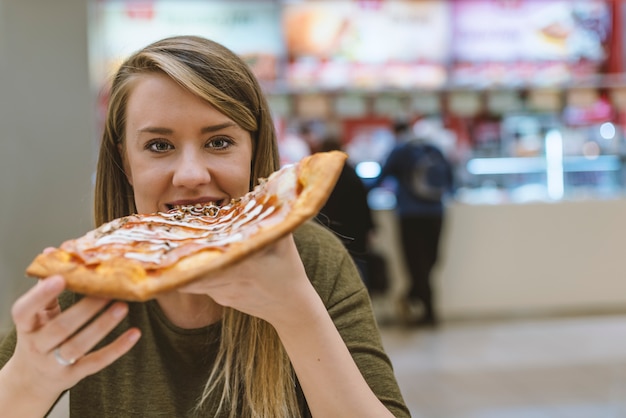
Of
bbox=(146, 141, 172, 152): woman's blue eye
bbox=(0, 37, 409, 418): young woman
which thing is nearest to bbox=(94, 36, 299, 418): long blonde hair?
bbox=(0, 37, 409, 418): young woman

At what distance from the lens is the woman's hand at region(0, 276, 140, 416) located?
2.72ft

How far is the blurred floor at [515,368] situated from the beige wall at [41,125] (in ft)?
7.24

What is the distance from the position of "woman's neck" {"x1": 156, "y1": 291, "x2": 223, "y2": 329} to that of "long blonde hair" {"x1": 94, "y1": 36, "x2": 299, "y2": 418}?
0.07 meters

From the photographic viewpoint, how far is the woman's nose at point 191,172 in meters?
1.14

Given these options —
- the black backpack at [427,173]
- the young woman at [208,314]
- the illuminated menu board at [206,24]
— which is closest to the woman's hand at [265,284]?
the young woman at [208,314]

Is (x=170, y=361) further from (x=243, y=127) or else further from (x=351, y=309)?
(x=243, y=127)

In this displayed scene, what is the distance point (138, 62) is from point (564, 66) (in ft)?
21.3

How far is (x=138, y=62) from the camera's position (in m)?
1.26

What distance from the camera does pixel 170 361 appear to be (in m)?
1.29

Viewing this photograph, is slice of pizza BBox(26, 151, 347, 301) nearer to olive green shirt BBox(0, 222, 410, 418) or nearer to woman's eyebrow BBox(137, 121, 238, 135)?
woman's eyebrow BBox(137, 121, 238, 135)

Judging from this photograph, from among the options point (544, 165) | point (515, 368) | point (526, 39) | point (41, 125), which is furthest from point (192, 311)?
point (526, 39)

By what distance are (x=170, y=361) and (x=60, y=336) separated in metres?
0.46

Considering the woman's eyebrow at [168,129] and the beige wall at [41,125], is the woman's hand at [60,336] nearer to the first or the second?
the woman's eyebrow at [168,129]

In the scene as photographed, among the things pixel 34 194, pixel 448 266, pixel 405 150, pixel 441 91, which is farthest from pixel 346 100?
pixel 34 194
